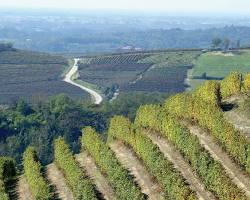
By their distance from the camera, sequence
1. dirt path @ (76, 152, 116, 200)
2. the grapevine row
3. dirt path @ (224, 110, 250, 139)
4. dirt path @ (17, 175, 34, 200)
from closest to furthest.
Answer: the grapevine row, dirt path @ (76, 152, 116, 200), dirt path @ (224, 110, 250, 139), dirt path @ (17, 175, 34, 200)

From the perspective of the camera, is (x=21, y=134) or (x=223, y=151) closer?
(x=223, y=151)

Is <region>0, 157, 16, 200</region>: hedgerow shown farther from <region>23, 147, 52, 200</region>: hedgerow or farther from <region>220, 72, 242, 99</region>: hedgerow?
<region>220, 72, 242, 99</region>: hedgerow

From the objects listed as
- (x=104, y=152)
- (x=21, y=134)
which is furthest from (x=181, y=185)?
(x=21, y=134)

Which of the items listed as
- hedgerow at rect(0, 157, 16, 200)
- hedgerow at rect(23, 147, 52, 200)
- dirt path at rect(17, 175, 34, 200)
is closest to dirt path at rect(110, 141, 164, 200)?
hedgerow at rect(23, 147, 52, 200)

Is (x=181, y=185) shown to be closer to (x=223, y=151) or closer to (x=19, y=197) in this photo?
(x=223, y=151)

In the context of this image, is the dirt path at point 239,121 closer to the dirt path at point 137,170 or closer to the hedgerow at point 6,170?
the dirt path at point 137,170

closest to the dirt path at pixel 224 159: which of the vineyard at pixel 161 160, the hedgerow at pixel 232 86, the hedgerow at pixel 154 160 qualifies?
the vineyard at pixel 161 160
